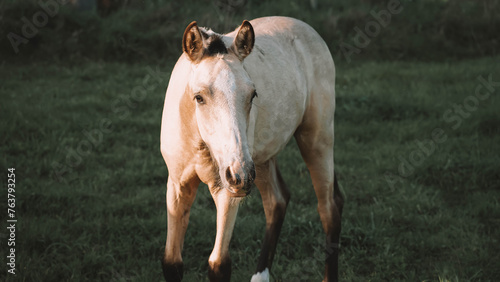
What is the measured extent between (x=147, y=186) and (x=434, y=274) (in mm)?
2880

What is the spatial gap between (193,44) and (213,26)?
23.6 ft

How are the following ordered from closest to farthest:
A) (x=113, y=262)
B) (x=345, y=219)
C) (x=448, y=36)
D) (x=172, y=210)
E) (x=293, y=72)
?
(x=172, y=210) → (x=293, y=72) → (x=113, y=262) → (x=345, y=219) → (x=448, y=36)

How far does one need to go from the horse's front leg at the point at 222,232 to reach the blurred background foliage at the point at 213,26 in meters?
6.82

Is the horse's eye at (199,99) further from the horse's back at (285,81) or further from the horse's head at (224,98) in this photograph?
the horse's back at (285,81)

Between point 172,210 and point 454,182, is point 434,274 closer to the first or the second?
point 454,182

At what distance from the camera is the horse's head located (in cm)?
229

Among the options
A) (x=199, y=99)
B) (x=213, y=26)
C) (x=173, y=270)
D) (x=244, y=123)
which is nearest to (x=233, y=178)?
(x=244, y=123)

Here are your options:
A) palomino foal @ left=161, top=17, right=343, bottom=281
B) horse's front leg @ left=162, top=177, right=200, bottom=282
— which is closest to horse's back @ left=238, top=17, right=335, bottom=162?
palomino foal @ left=161, top=17, right=343, bottom=281

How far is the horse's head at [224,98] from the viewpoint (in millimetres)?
2287

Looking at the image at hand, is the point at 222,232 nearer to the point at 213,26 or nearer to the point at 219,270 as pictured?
the point at 219,270

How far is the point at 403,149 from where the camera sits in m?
6.07

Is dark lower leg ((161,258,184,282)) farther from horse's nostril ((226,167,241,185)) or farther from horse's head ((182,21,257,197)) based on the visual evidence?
horse's nostril ((226,167,241,185))

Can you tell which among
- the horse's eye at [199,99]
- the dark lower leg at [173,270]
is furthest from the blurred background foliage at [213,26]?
the horse's eye at [199,99]

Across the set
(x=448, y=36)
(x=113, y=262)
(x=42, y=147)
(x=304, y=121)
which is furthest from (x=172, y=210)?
(x=448, y=36)
